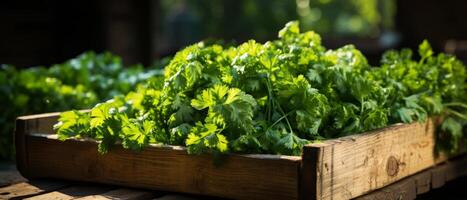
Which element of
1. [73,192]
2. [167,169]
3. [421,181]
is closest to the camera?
[167,169]

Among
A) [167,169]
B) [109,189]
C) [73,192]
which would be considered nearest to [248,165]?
[167,169]

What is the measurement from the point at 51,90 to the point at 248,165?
2.06 m

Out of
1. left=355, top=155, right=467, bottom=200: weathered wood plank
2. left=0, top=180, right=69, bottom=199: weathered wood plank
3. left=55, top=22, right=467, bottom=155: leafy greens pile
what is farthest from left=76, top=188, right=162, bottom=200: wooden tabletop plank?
left=355, top=155, right=467, bottom=200: weathered wood plank

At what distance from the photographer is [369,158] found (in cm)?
296

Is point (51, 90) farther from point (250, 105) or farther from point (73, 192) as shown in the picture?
point (250, 105)

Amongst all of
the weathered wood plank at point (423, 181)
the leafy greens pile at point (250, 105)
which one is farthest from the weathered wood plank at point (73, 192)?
the weathered wood plank at point (423, 181)

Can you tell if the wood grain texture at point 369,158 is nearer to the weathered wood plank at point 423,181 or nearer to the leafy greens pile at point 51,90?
the weathered wood plank at point 423,181

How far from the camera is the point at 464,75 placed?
160 inches

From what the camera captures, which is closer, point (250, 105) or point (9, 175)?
point (250, 105)

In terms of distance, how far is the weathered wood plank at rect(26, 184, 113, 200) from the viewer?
2.99m

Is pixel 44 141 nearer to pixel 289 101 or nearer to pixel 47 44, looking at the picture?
pixel 289 101

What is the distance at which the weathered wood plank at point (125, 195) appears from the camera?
9.58 ft

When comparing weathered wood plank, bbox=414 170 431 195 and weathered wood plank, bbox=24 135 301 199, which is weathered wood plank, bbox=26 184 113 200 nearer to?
weathered wood plank, bbox=24 135 301 199

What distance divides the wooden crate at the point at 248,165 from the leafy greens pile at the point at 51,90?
33.0 inches
